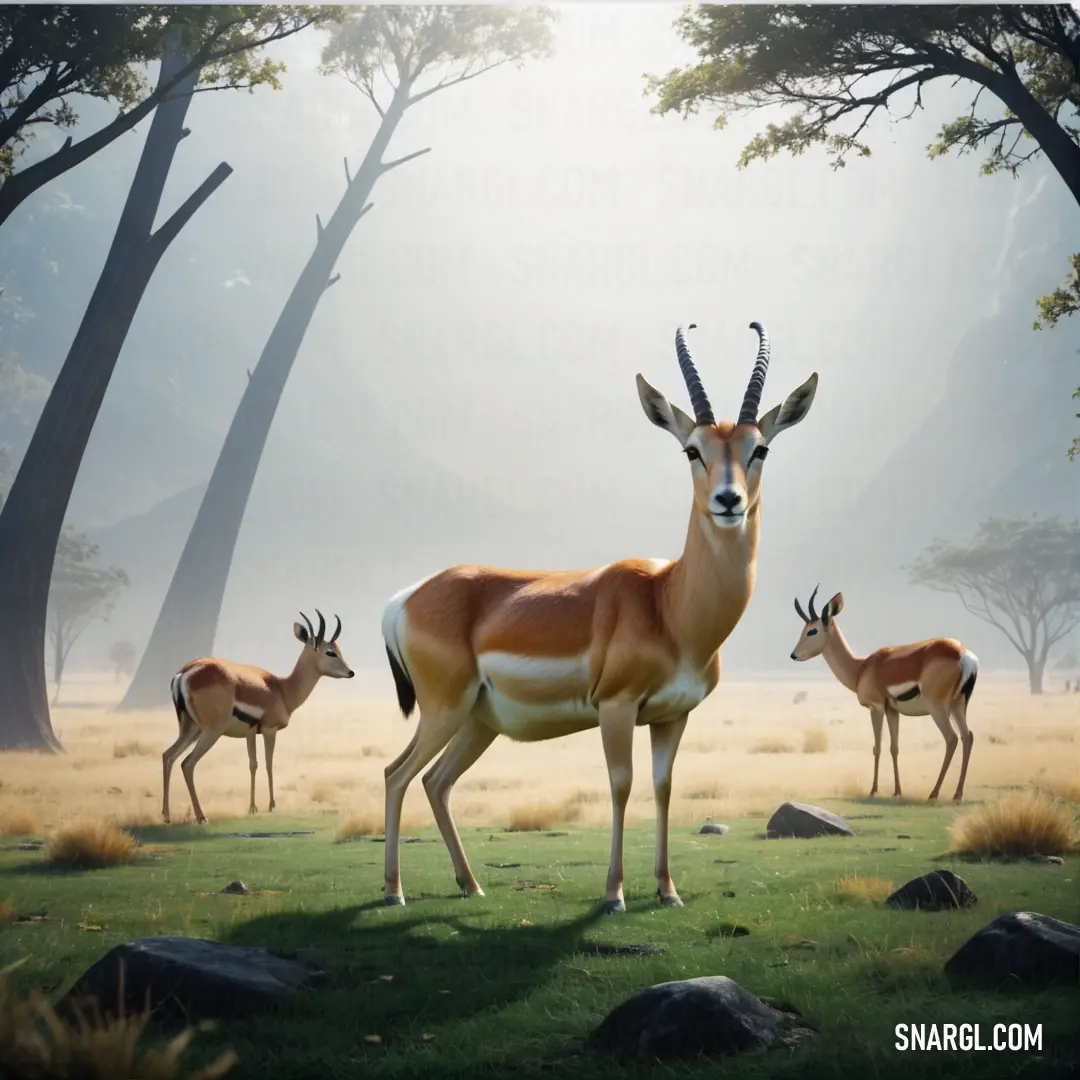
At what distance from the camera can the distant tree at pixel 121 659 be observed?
460 inches

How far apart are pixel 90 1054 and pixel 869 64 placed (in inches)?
308

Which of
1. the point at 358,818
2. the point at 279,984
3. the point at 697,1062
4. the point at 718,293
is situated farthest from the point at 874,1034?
the point at 718,293

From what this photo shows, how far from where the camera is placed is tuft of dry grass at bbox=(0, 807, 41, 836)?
310 inches

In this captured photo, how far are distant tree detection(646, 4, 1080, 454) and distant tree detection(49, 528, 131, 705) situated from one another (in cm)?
908

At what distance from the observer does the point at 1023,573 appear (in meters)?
20.9

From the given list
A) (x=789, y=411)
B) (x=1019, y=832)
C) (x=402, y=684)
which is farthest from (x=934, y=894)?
(x=402, y=684)

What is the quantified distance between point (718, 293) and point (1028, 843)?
4.22 meters

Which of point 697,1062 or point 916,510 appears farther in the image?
point 916,510

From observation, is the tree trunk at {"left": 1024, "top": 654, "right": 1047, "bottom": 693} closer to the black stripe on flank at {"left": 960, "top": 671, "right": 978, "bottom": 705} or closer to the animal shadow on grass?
the black stripe on flank at {"left": 960, "top": 671, "right": 978, "bottom": 705}

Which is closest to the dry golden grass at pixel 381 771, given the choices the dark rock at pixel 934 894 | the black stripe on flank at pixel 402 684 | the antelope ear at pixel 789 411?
the black stripe on flank at pixel 402 684

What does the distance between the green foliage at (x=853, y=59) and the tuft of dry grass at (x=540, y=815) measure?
15.2 feet

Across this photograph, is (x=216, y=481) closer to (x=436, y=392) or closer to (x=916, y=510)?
(x=436, y=392)

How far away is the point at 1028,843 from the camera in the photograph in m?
7.41

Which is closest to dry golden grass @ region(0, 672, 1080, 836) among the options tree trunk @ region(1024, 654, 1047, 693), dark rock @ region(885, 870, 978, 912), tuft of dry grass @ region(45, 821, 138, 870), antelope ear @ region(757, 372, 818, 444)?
tuft of dry grass @ region(45, 821, 138, 870)
